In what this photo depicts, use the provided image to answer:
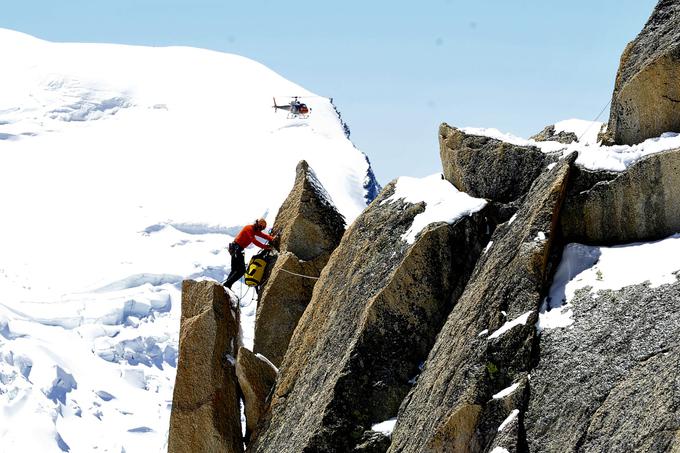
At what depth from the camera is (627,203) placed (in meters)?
22.6

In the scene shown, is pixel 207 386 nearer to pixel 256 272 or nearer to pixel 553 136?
pixel 256 272

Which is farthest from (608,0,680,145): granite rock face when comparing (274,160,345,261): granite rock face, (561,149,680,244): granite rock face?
(274,160,345,261): granite rock face

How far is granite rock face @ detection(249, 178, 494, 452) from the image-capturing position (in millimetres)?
24234

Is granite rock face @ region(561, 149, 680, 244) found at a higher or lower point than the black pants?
higher

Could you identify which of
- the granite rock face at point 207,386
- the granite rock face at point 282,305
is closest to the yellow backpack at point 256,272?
the granite rock face at point 282,305

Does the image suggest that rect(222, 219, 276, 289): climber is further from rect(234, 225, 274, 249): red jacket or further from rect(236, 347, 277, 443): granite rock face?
rect(236, 347, 277, 443): granite rock face

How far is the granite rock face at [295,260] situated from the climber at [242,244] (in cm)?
56

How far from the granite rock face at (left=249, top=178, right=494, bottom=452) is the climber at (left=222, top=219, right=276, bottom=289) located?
735cm

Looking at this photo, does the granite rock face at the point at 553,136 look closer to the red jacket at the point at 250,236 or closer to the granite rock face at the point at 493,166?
the granite rock face at the point at 493,166

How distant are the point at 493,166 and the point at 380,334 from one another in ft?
15.4

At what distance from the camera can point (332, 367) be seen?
25.4m

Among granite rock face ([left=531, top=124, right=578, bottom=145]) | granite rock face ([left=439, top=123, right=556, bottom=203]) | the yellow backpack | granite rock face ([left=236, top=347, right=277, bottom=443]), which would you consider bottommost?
granite rock face ([left=236, top=347, right=277, bottom=443])

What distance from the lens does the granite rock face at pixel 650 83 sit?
23422mm

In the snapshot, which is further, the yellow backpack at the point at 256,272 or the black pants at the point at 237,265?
the black pants at the point at 237,265
